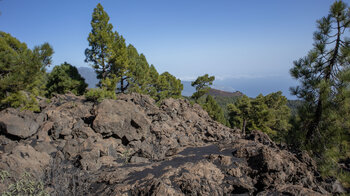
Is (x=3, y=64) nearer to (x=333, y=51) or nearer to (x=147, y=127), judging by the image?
(x=147, y=127)

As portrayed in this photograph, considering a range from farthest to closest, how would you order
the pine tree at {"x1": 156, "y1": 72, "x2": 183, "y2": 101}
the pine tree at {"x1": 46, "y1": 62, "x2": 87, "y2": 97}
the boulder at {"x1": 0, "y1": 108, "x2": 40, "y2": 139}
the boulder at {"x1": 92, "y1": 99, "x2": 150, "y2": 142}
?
the pine tree at {"x1": 156, "y1": 72, "x2": 183, "y2": 101}
the pine tree at {"x1": 46, "y1": 62, "x2": 87, "y2": 97}
the boulder at {"x1": 92, "y1": 99, "x2": 150, "y2": 142}
the boulder at {"x1": 0, "y1": 108, "x2": 40, "y2": 139}

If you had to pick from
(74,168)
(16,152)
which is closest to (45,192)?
(74,168)

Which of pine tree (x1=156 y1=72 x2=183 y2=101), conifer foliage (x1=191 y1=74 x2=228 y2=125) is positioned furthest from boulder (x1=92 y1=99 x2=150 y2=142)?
conifer foliage (x1=191 y1=74 x2=228 y2=125)

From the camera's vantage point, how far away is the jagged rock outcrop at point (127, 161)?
5625 mm

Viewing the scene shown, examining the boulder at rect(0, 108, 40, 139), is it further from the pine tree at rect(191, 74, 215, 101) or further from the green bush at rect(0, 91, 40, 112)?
the pine tree at rect(191, 74, 215, 101)

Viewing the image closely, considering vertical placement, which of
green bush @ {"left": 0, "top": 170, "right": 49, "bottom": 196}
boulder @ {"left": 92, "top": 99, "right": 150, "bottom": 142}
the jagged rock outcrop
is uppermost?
boulder @ {"left": 92, "top": 99, "right": 150, "bottom": 142}

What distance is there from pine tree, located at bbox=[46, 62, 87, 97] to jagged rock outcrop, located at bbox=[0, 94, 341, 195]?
1088cm

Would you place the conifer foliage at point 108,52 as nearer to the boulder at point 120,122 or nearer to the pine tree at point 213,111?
the boulder at point 120,122

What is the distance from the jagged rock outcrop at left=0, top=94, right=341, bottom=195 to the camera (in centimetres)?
562

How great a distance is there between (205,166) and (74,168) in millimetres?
5240

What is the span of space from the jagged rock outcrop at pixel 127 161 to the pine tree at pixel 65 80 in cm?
1088

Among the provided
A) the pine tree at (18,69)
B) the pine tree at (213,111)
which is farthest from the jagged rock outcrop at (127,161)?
the pine tree at (213,111)

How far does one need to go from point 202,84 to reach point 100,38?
67.7 feet

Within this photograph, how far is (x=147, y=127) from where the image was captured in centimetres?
1198
